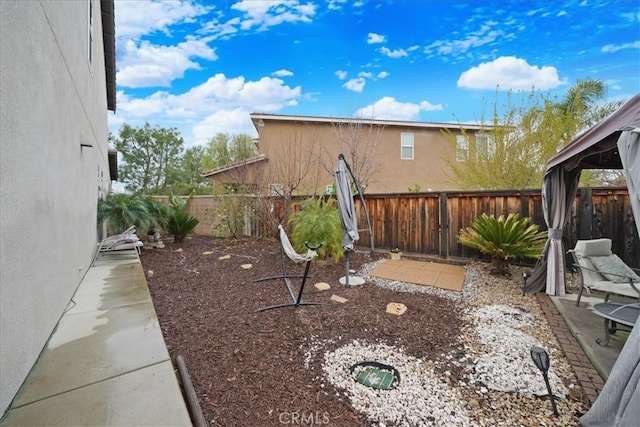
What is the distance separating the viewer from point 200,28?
912 cm

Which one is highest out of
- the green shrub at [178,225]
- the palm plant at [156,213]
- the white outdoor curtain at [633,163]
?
the white outdoor curtain at [633,163]

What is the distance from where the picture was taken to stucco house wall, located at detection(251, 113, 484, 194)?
9914 millimetres

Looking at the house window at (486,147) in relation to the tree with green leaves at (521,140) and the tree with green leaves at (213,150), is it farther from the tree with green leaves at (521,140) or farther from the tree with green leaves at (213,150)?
the tree with green leaves at (213,150)

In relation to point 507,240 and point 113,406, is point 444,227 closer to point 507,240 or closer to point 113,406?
point 507,240

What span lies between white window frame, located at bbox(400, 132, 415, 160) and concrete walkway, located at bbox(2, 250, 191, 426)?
12403mm

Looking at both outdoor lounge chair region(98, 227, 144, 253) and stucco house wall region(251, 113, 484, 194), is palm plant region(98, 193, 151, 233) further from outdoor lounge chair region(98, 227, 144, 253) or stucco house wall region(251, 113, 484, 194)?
stucco house wall region(251, 113, 484, 194)

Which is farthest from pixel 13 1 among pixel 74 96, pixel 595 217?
pixel 595 217

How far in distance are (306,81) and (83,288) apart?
468 inches

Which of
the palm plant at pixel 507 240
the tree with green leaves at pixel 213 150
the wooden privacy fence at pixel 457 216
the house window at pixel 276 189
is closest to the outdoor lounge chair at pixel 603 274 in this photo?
the palm plant at pixel 507 240

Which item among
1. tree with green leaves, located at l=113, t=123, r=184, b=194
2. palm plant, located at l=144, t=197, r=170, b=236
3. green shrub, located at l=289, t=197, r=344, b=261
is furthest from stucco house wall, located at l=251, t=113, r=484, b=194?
tree with green leaves, located at l=113, t=123, r=184, b=194

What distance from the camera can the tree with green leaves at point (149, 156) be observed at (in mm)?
23031

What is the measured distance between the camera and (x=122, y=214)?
264 inches

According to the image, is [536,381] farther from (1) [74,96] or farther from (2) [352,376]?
(1) [74,96]

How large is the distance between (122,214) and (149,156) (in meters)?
20.5
